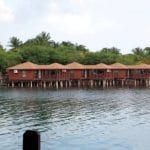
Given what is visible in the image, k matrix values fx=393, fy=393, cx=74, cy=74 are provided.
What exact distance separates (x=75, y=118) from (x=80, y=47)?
82.3 m

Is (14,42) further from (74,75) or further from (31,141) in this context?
(31,141)

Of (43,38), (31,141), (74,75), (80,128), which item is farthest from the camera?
(43,38)

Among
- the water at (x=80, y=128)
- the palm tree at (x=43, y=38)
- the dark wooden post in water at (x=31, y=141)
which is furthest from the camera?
the palm tree at (x=43, y=38)

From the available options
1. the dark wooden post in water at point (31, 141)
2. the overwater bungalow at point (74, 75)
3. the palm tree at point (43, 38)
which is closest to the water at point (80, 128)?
the dark wooden post in water at point (31, 141)

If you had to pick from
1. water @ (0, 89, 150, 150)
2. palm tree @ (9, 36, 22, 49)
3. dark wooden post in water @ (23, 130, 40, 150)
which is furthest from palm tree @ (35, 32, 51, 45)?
dark wooden post in water @ (23, 130, 40, 150)

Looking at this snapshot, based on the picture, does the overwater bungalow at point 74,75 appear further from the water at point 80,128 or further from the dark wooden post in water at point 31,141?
the dark wooden post in water at point 31,141

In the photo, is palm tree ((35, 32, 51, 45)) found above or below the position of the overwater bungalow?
above

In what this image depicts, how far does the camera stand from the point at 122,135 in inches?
899

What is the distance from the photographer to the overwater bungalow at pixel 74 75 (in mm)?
74812

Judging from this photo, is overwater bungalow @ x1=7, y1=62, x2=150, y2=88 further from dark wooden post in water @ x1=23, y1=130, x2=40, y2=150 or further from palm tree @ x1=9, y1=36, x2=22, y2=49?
dark wooden post in water @ x1=23, y1=130, x2=40, y2=150

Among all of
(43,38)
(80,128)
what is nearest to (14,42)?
(43,38)

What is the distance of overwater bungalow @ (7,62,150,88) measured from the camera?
74.8 m

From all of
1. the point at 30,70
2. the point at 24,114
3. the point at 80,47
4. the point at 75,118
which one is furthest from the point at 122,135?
the point at 80,47

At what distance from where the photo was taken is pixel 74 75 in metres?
76.7
